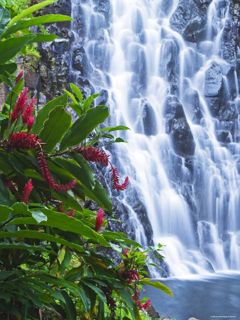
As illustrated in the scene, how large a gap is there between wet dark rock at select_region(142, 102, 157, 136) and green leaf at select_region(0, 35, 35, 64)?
14.3 meters

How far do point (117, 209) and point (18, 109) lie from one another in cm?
970

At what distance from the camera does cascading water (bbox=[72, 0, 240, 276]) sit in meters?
13.3

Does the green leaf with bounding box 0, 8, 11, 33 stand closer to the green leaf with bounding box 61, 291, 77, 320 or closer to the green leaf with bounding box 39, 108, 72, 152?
the green leaf with bounding box 39, 108, 72, 152

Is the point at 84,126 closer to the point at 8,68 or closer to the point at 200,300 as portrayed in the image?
the point at 8,68

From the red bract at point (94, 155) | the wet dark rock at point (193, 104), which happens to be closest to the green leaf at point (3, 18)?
A: the red bract at point (94, 155)

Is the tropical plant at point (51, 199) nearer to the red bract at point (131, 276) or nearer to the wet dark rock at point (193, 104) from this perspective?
the red bract at point (131, 276)

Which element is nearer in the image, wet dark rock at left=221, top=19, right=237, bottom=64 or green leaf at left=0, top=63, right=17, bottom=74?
green leaf at left=0, top=63, right=17, bottom=74

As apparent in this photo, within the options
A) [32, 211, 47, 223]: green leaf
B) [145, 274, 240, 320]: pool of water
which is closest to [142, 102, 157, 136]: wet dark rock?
[145, 274, 240, 320]: pool of water

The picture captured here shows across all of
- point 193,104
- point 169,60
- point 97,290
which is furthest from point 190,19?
point 97,290

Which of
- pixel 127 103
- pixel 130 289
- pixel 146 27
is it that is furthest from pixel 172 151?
pixel 130 289

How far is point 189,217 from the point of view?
13.8 metres

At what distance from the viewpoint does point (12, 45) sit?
151cm

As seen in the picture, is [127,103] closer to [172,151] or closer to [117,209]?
[172,151]

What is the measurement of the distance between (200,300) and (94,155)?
735 cm
